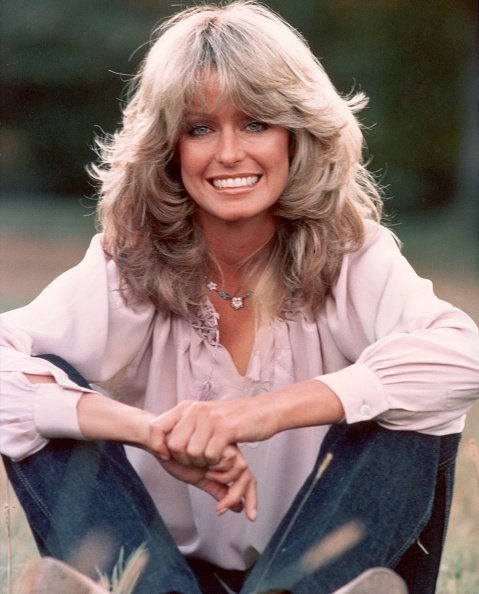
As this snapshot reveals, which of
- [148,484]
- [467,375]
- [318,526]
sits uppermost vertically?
[467,375]

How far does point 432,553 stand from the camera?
2.35 metres

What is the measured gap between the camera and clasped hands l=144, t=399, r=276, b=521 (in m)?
2.15

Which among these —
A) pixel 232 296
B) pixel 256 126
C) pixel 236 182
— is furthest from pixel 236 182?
pixel 232 296

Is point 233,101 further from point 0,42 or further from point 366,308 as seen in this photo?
point 0,42

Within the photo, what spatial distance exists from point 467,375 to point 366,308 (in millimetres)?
280

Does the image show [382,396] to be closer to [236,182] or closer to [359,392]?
[359,392]

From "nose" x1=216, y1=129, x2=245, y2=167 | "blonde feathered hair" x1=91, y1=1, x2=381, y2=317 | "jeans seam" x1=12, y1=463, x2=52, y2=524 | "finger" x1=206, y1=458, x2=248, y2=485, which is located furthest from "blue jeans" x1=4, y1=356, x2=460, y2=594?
"nose" x1=216, y1=129, x2=245, y2=167

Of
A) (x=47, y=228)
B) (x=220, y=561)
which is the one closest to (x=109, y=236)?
(x=220, y=561)

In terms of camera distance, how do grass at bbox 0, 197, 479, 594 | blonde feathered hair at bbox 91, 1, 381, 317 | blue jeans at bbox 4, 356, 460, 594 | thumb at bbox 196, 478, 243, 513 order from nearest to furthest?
1. blue jeans at bbox 4, 356, 460, 594
2. thumb at bbox 196, 478, 243, 513
3. blonde feathered hair at bbox 91, 1, 381, 317
4. grass at bbox 0, 197, 479, 594

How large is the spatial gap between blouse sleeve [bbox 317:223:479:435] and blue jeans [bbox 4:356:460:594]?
39mm

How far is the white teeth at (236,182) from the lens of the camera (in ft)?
8.05

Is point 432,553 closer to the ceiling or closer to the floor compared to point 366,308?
closer to the floor

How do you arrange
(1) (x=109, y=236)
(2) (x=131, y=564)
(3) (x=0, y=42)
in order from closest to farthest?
(2) (x=131, y=564)
(1) (x=109, y=236)
(3) (x=0, y=42)

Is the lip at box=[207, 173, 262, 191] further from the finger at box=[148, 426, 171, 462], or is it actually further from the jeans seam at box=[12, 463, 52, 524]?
the jeans seam at box=[12, 463, 52, 524]
